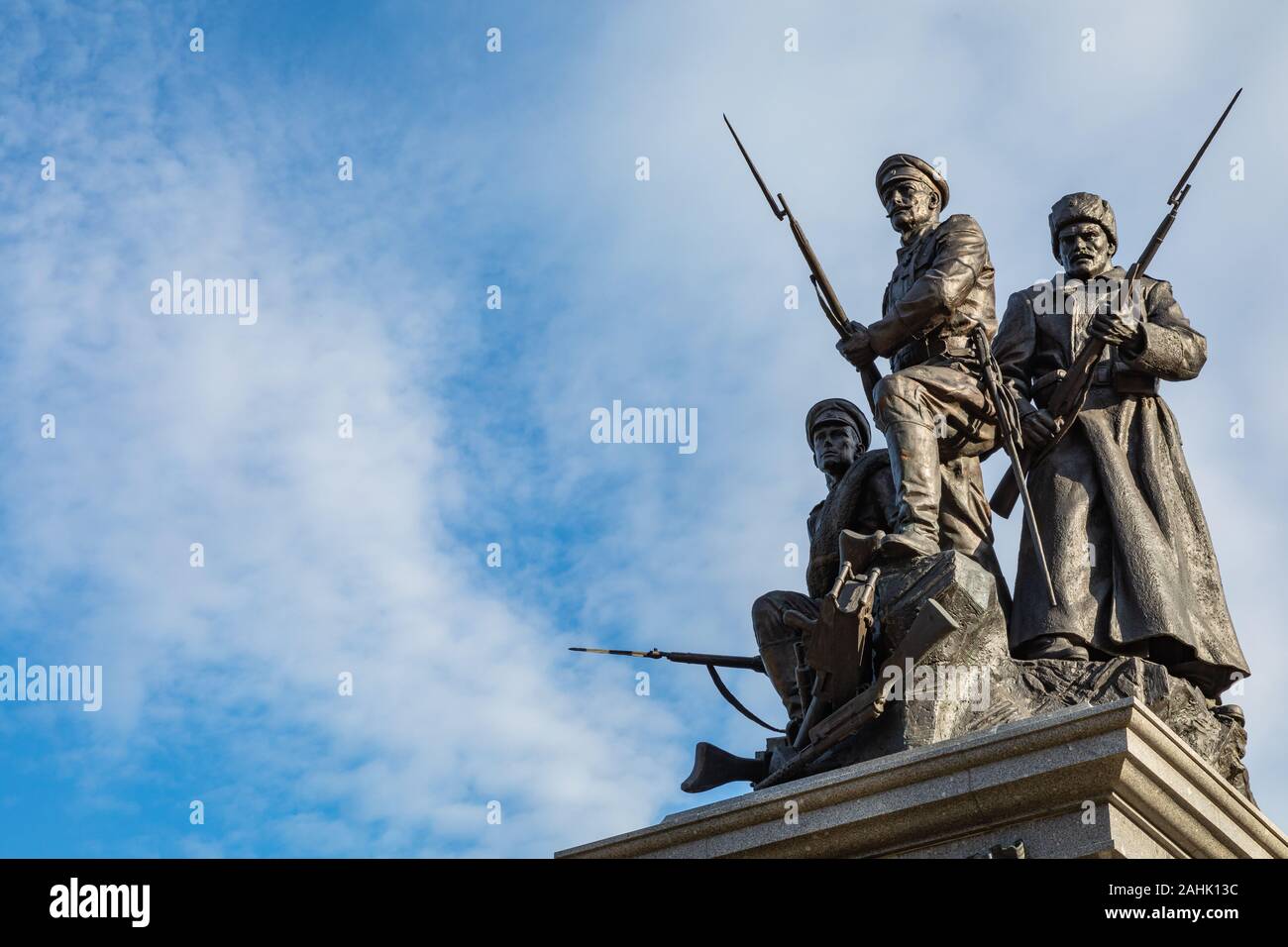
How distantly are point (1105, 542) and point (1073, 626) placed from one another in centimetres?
80

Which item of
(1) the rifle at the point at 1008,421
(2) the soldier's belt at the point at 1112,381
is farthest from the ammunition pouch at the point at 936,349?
(2) the soldier's belt at the point at 1112,381

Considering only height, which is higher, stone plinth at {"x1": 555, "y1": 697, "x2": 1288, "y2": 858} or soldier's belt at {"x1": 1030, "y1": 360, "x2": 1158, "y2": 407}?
soldier's belt at {"x1": 1030, "y1": 360, "x2": 1158, "y2": 407}

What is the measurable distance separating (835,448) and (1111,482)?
1902 millimetres

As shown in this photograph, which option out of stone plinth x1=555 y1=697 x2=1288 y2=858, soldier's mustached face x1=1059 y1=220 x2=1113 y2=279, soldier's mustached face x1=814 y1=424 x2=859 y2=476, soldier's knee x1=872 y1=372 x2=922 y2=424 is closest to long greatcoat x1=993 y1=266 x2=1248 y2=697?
soldier's mustached face x1=1059 y1=220 x2=1113 y2=279

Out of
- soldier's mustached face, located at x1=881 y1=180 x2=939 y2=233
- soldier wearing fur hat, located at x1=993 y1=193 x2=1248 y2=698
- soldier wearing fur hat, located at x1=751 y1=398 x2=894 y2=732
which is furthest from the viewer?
soldier's mustached face, located at x1=881 y1=180 x2=939 y2=233

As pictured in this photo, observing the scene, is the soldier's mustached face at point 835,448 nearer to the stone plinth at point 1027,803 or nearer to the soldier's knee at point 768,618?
the soldier's knee at point 768,618

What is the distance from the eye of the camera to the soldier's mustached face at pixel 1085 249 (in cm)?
1361

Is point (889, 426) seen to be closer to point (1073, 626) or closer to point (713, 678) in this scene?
point (1073, 626)

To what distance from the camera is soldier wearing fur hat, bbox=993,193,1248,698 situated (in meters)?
12.2

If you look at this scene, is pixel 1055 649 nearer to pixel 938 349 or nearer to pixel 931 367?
pixel 931 367

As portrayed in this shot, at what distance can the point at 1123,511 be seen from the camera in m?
12.7

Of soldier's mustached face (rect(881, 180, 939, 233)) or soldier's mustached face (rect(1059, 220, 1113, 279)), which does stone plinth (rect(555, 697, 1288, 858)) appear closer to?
soldier's mustached face (rect(1059, 220, 1113, 279))

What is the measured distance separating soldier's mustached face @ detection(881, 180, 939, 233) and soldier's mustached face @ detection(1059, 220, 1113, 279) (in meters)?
0.96
